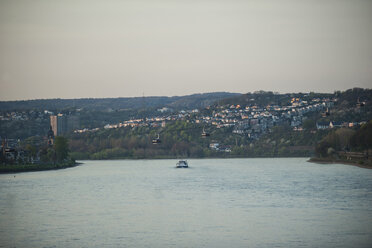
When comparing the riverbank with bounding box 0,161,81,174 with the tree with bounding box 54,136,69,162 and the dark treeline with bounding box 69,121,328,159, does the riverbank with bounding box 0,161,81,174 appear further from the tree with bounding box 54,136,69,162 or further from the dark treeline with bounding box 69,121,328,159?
the dark treeline with bounding box 69,121,328,159

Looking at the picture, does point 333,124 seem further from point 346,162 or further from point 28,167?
point 28,167

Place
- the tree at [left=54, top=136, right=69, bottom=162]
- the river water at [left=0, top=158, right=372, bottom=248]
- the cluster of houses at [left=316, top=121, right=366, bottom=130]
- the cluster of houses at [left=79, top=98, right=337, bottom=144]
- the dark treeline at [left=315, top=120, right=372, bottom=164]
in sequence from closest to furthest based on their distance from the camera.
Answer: the river water at [left=0, top=158, right=372, bottom=248] < the dark treeline at [left=315, top=120, right=372, bottom=164] < the tree at [left=54, top=136, right=69, bottom=162] < the cluster of houses at [left=316, top=121, right=366, bottom=130] < the cluster of houses at [left=79, top=98, right=337, bottom=144]

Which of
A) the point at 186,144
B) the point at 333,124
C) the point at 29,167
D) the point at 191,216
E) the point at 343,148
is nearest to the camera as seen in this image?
the point at 191,216

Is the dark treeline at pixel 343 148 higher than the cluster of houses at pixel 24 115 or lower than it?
lower

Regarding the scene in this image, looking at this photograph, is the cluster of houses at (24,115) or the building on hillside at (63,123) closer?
the cluster of houses at (24,115)

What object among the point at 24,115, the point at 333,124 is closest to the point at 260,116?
the point at 333,124

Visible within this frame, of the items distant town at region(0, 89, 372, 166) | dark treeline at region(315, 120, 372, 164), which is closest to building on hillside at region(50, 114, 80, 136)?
distant town at region(0, 89, 372, 166)

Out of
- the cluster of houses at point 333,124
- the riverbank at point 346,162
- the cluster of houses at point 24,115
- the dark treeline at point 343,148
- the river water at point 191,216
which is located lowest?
the river water at point 191,216

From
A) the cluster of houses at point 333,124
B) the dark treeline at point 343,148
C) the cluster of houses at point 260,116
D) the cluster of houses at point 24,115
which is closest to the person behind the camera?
the dark treeline at point 343,148

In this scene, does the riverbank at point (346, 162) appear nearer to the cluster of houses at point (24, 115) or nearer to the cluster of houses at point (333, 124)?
the cluster of houses at point (333, 124)

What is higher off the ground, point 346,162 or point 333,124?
point 333,124

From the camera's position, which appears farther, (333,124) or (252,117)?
(252,117)

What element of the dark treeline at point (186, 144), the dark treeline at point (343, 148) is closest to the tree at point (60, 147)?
the dark treeline at point (186, 144)

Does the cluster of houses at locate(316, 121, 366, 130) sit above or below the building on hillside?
below
